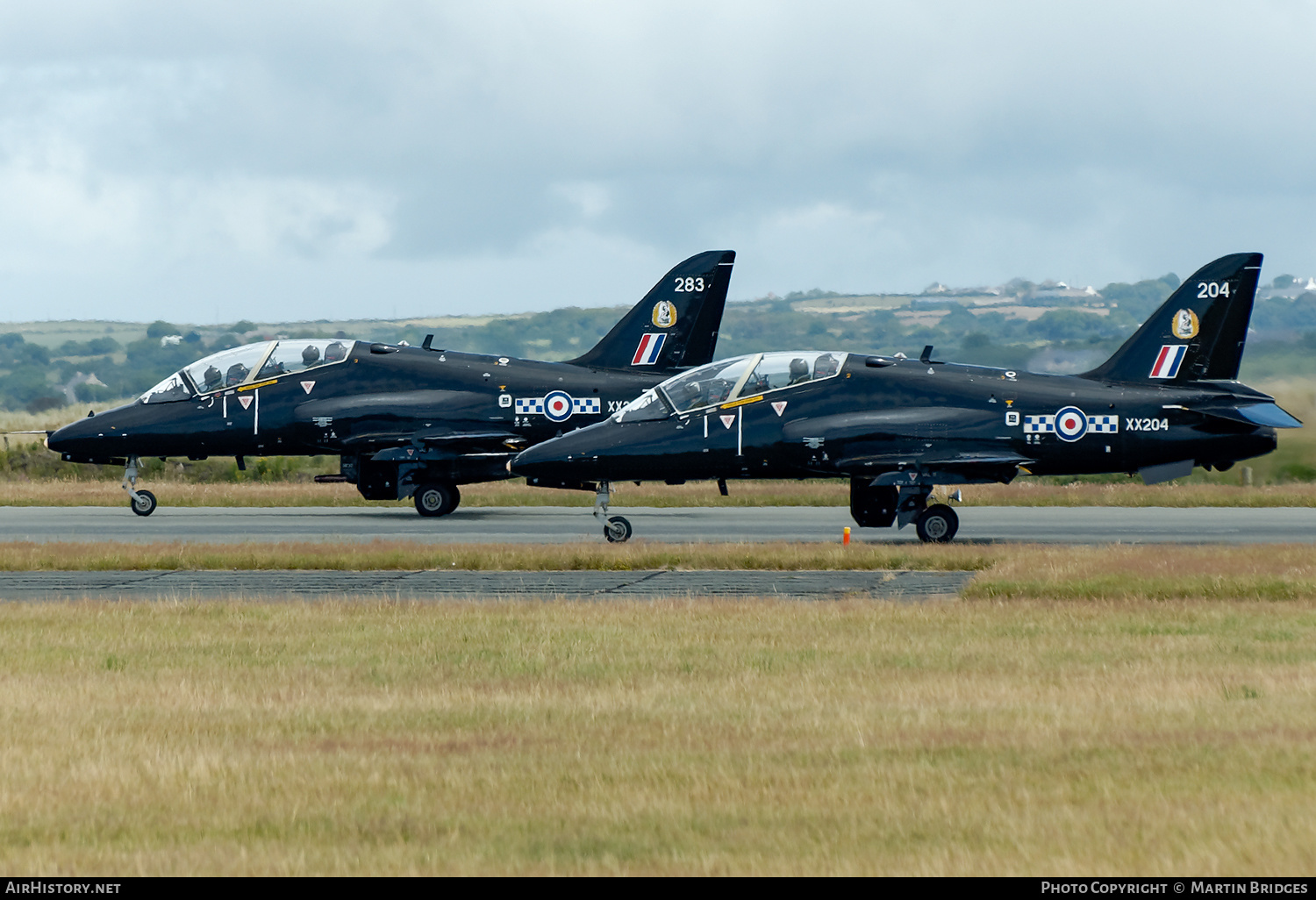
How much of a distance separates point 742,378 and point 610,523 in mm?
3601

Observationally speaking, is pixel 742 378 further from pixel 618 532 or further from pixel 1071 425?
pixel 1071 425

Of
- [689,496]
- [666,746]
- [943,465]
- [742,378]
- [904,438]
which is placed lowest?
[666,746]

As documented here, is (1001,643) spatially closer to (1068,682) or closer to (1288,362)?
(1068,682)

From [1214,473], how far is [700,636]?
3641cm

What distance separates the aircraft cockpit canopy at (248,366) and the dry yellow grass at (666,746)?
60.8ft

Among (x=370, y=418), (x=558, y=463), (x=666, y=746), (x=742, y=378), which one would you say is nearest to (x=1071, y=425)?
(x=742, y=378)

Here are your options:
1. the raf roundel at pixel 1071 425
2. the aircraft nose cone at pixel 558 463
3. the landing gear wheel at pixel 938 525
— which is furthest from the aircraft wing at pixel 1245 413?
the aircraft nose cone at pixel 558 463

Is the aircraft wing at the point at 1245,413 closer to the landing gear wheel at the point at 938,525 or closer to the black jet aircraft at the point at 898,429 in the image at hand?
the black jet aircraft at the point at 898,429

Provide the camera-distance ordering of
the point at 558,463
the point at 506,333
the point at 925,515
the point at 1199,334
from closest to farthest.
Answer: the point at 925,515 → the point at 558,463 → the point at 1199,334 → the point at 506,333

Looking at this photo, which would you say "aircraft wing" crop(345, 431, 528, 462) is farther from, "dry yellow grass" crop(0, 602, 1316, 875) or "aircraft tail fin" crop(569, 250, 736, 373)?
"dry yellow grass" crop(0, 602, 1316, 875)

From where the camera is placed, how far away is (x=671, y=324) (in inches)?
1351

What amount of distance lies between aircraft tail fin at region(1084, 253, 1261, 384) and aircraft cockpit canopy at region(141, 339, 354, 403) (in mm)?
16938

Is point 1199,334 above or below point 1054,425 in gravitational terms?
above

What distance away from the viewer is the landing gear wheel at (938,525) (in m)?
25.8
